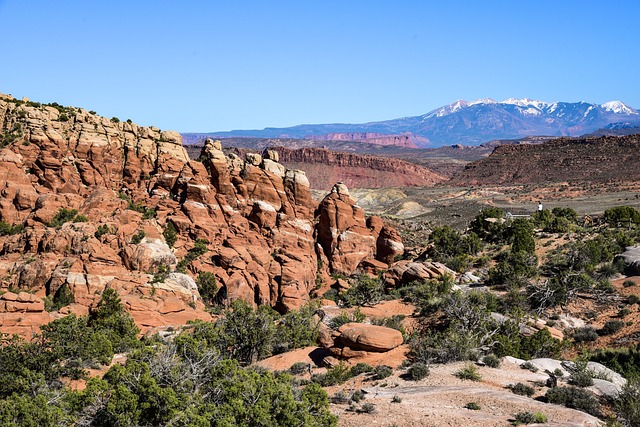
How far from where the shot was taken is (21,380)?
18.5 m

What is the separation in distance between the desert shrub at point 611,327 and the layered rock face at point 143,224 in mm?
20983

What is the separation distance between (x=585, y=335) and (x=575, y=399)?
38.0ft

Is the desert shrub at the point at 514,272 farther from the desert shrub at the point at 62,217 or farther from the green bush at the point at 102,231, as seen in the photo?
the desert shrub at the point at 62,217

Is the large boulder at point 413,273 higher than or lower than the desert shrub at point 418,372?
lower

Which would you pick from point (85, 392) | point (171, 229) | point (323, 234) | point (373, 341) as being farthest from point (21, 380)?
point (323, 234)

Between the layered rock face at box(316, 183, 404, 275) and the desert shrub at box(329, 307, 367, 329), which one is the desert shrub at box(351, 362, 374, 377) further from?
the layered rock face at box(316, 183, 404, 275)

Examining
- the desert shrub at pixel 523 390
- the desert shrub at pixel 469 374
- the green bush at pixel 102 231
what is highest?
the green bush at pixel 102 231

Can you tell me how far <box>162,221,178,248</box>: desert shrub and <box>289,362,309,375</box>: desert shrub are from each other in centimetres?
2216

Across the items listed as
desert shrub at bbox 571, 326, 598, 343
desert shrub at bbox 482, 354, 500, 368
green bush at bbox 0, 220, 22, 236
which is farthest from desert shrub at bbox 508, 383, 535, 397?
green bush at bbox 0, 220, 22, 236

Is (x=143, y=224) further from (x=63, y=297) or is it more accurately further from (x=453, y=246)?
(x=453, y=246)

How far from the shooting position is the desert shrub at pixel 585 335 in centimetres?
2659

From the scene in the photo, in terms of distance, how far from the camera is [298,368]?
22.7 meters

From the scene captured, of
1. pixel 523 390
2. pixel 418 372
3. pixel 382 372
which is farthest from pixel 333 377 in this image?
pixel 523 390

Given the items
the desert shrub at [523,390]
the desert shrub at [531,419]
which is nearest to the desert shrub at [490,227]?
the desert shrub at [523,390]
